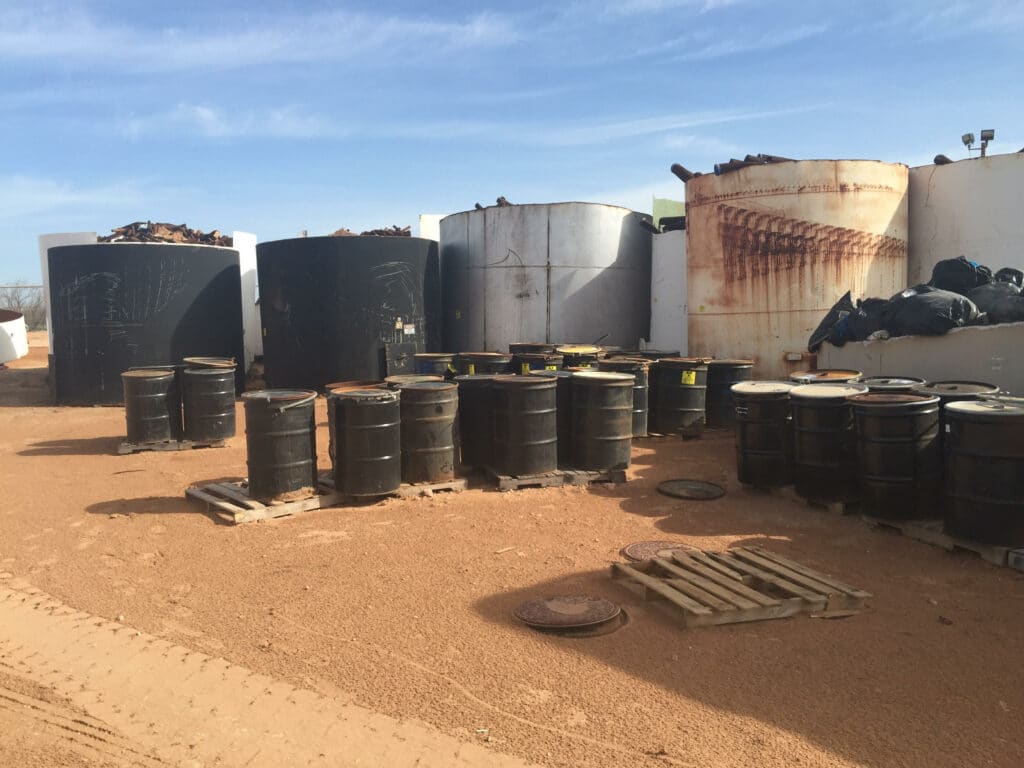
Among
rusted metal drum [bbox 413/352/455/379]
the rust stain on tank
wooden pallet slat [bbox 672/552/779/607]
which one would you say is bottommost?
wooden pallet slat [bbox 672/552/779/607]

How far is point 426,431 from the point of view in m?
8.01

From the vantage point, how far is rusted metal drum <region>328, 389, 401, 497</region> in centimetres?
745

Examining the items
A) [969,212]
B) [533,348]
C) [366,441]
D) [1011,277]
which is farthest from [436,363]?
[969,212]

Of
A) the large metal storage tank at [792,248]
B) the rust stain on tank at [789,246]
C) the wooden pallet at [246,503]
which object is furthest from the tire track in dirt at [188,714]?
the rust stain on tank at [789,246]

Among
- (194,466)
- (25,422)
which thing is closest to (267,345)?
(25,422)

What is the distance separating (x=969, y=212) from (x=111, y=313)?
1750 cm

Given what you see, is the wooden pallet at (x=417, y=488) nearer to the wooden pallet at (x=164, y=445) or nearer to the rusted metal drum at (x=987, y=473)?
the wooden pallet at (x=164, y=445)

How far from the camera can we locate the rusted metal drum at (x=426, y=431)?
7934 millimetres

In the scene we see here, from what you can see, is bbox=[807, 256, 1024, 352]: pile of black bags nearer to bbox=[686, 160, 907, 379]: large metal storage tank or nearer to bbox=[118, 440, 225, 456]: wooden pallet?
bbox=[686, 160, 907, 379]: large metal storage tank

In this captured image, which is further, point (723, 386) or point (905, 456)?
point (723, 386)

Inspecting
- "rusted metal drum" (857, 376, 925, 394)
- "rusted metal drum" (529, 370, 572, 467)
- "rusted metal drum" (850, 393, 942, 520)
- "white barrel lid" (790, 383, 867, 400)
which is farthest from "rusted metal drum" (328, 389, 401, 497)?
"rusted metal drum" (857, 376, 925, 394)

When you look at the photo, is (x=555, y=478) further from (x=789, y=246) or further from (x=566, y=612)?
(x=789, y=246)

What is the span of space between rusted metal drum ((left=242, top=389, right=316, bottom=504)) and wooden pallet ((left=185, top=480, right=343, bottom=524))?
0.39 feet

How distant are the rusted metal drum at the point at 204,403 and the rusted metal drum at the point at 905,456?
29.0 feet
